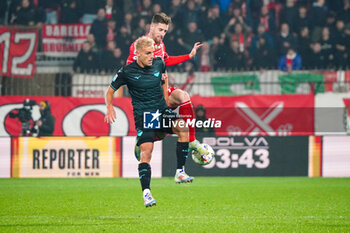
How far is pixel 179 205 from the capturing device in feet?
34.3

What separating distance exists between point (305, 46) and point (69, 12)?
7056 mm

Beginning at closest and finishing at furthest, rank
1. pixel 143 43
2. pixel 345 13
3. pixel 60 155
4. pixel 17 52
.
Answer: pixel 143 43 < pixel 60 155 < pixel 17 52 < pixel 345 13

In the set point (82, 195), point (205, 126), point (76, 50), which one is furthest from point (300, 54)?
point (82, 195)

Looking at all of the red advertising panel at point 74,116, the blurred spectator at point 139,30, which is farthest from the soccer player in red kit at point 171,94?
the blurred spectator at point 139,30

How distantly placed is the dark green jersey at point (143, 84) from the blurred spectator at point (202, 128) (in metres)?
6.51

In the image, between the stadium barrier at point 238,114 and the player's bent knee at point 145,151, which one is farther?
the stadium barrier at point 238,114

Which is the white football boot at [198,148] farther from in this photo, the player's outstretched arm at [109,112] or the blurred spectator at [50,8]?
the blurred spectator at [50,8]

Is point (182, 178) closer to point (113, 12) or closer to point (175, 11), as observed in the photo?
point (175, 11)

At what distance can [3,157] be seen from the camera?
594 inches

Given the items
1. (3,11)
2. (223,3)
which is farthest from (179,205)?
(3,11)

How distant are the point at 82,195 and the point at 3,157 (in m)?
4.11

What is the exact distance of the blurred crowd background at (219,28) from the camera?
1705cm

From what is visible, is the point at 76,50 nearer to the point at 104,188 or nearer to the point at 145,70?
the point at 104,188

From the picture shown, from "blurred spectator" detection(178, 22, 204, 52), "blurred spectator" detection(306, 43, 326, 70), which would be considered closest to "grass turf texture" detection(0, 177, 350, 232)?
"blurred spectator" detection(306, 43, 326, 70)
